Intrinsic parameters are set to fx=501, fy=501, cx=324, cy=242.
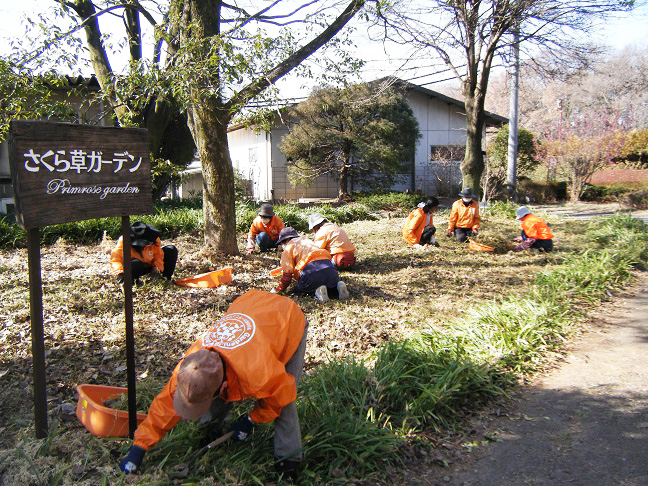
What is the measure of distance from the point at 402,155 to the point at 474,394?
49.4ft

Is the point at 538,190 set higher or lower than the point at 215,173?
lower

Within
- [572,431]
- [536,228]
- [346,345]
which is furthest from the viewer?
[536,228]

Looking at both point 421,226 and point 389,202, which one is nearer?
point 421,226

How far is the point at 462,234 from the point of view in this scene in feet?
34.5

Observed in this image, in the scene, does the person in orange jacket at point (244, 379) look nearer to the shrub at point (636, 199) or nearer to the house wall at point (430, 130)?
the house wall at point (430, 130)

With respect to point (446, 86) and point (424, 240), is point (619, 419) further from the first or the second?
point (446, 86)

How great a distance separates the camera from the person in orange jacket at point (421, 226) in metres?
9.59

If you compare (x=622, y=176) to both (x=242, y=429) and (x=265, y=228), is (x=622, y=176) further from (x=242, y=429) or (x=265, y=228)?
(x=242, y=429)

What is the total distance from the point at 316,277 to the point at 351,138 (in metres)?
12.1

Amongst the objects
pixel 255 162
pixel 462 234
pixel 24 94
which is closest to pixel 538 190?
pixel 255 162

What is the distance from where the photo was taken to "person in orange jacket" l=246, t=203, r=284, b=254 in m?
8.77

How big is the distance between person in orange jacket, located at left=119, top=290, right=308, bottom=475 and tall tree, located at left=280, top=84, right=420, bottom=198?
49.1 ft

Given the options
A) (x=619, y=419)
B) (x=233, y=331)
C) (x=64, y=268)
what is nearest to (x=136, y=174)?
(x=233, y=331)

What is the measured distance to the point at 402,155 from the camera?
1819cm
